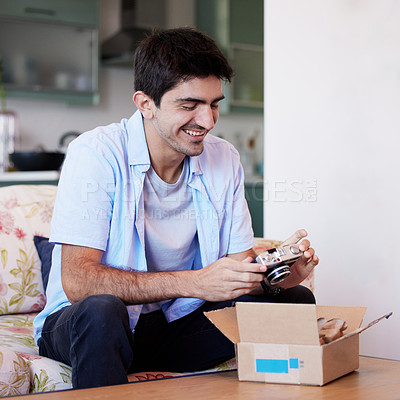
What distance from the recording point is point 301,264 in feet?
4.97

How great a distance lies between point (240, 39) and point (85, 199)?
4.03 m

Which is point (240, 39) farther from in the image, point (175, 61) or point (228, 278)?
point (228, 278)

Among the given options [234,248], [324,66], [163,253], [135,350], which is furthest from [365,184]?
[135,350]

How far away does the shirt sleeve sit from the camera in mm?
1416

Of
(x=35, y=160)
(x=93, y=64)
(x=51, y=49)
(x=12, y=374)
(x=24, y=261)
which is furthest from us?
(x=93, y=64)

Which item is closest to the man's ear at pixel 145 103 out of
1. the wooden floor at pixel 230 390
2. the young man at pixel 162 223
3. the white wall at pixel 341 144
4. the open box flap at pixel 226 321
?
the young man at pixel 162 223

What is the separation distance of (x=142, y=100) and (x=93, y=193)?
0.34 meters

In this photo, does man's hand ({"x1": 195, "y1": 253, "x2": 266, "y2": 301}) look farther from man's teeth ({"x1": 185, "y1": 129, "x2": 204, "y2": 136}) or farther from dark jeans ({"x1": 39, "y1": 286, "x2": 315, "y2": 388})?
man's teeth ({"x1": 185, "y1": 129, "x2": 204, "y2": 136})

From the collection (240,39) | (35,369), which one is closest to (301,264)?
(35,369)

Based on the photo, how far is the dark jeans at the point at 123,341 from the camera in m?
1.18

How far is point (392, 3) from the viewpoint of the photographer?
2008mm

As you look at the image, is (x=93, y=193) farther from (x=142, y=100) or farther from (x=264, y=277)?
(x=264, y=277)

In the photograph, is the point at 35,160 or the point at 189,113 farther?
the point at 35,160

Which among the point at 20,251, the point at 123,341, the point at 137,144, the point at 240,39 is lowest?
the point at 123,341
